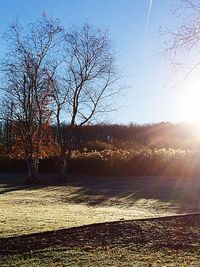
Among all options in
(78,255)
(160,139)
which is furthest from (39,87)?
(78,255)

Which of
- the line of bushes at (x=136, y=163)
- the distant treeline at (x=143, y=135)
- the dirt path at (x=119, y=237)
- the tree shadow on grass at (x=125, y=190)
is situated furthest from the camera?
the distant treeline at (x=143, y=135)

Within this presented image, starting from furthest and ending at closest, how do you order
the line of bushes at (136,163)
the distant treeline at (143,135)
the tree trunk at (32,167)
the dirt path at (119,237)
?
the distant treeline at (143,135)
the line of bushes at (136,163)
the tree trunk at (32,167)
the dirt path at (119,237)

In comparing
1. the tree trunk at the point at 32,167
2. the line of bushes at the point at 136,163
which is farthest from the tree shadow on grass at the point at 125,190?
the line of bushes at the point at 136,163

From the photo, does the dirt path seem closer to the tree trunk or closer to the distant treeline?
the tree trunk

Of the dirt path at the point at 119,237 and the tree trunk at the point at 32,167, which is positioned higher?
the tree trunk at the point at 32,167

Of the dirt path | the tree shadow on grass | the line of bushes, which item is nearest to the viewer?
the dirt path

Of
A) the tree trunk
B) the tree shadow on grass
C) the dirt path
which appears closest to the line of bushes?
the tree shadow on grass

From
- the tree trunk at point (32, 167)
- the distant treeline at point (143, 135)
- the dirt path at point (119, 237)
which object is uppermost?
the distant treeline at point (143, 135)

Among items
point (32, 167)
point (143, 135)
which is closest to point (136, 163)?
point (32, 167)

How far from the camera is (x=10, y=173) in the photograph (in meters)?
42.6

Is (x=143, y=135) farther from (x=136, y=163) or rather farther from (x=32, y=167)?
(x=32, y=167)

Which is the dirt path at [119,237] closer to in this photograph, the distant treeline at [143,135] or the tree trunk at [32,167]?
the tree trunk at [32,167]

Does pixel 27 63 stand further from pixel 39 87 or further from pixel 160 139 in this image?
pixel 160 139

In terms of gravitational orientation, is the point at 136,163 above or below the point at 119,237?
above
